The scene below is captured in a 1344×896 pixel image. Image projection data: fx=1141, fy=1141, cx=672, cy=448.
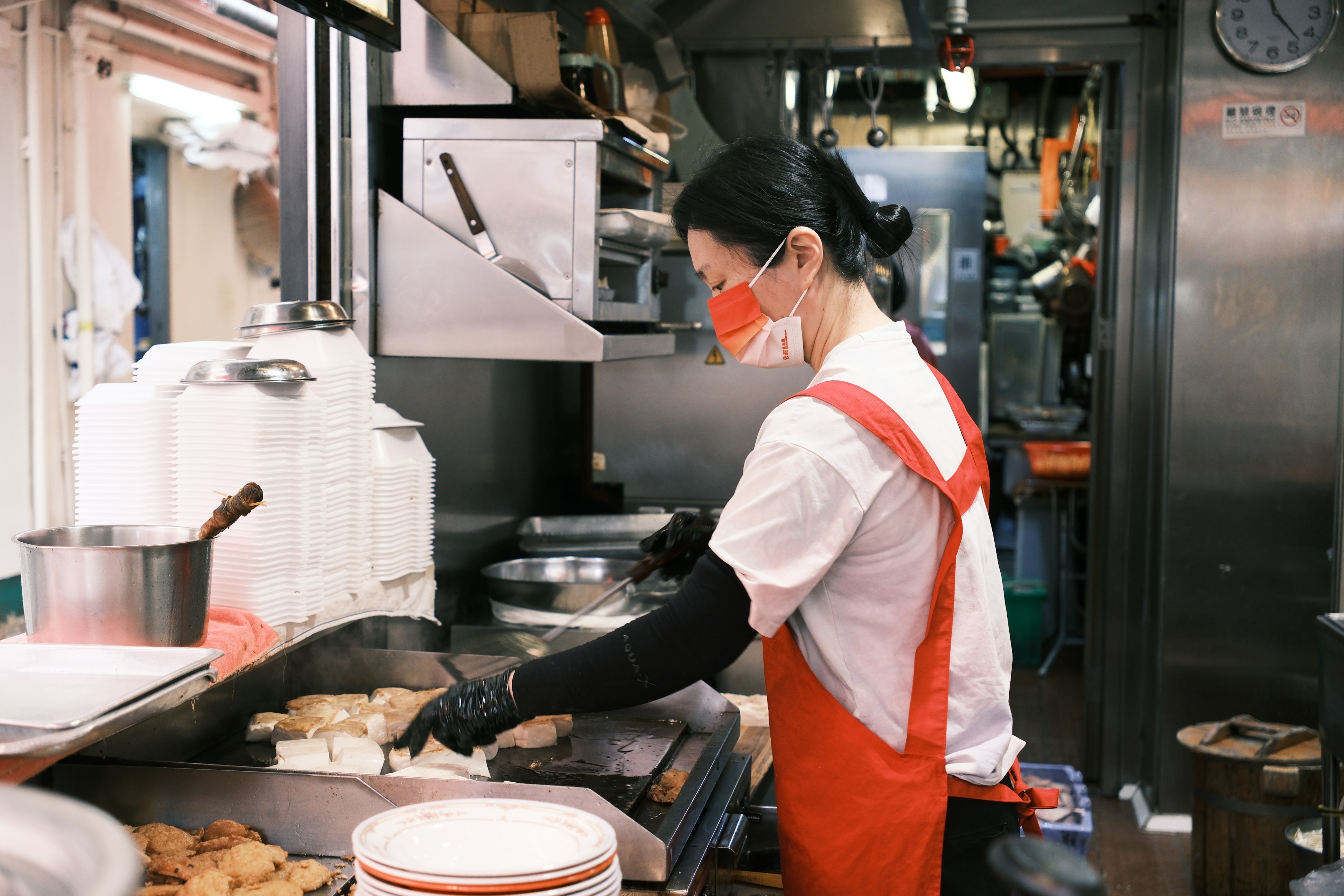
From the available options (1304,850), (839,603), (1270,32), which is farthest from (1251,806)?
(839,603)

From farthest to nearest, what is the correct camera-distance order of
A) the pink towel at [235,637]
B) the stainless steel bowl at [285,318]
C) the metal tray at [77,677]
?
the stainless steel bowl at [285,318] < the pink towel at [235,637] < the metal tray at [77,677]

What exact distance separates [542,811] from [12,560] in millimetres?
2914

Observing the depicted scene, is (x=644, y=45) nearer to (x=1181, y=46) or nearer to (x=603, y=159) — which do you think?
(x=603, y=159)

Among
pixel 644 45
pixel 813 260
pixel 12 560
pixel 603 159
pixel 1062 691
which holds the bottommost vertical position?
pixel 1062 691

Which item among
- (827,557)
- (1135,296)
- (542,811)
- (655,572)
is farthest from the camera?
(1135,296)

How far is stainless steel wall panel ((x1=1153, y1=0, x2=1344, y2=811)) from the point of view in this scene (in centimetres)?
385

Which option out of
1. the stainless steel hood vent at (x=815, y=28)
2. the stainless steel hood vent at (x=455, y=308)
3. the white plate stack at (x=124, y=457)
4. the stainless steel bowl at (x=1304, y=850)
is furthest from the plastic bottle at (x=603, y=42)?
the stainless steel bowl at (x=1304, y=850)

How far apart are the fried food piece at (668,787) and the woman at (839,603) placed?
0.16 m

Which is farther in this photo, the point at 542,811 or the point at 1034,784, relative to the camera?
the point at 1034,784

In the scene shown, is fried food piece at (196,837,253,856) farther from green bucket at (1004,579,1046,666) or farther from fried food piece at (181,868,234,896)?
green bucket at (1004,579,1046,666)

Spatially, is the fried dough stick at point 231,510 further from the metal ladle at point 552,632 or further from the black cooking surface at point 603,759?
the metal ladle at point 552,632

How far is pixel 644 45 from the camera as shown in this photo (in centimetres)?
371

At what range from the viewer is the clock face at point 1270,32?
3.81 m

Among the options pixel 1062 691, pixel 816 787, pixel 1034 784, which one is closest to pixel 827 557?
pixel 816 787
